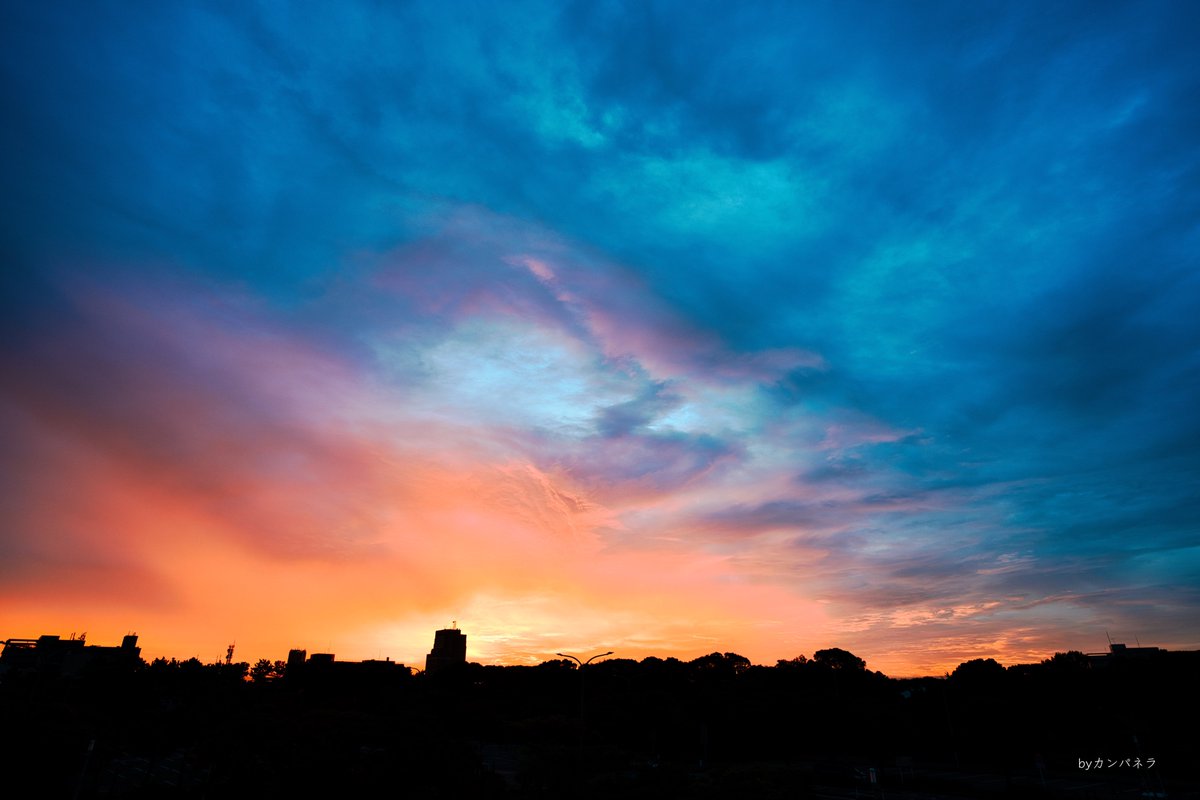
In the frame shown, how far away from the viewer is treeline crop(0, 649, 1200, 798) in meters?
43.2

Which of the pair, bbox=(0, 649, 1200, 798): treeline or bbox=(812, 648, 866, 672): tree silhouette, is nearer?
bbox=(0, 649, 1200, 798): treeline

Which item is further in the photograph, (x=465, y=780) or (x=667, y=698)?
(x=667, y=698)

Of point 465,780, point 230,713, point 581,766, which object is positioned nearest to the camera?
point 465,780

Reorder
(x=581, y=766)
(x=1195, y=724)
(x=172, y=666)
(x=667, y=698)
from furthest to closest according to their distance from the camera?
1. (x=667, y=698)
2. (x=1195, y=724)
3. (x=172, y=666)
4. (x=581, y=766)

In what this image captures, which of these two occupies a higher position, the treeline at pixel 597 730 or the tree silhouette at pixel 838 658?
the tree silhouette at pixel 838 658

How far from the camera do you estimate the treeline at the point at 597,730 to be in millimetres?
43188

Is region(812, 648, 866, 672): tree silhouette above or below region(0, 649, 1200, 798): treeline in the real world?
above

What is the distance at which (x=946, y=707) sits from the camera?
3767 inches

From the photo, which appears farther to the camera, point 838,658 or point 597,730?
point 838,658

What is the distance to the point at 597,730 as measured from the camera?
4210 inches

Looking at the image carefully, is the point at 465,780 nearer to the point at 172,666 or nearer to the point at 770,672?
the point at 172,666

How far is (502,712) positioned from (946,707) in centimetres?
8669

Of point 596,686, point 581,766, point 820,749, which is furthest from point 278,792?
point 596,686

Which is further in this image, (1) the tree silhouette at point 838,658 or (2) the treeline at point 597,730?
(1) the tree silhouette at point 838,658
